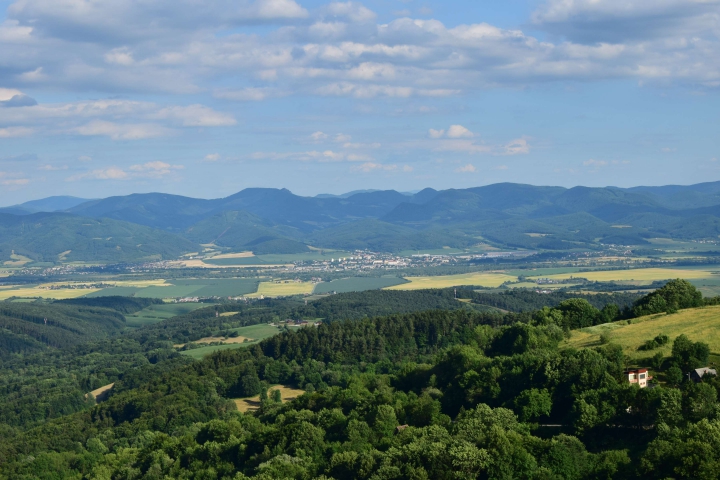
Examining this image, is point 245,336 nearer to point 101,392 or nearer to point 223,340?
point 223,340

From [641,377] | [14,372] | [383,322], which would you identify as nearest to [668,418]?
[641,377]

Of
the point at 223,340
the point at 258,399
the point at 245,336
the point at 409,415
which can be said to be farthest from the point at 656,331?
the point at 223,340

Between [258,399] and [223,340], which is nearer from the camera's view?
[258,399]

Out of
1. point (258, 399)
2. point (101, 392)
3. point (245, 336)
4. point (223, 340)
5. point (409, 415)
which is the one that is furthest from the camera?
point (245, 336)

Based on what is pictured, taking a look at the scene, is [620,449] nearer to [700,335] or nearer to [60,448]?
[700,335]

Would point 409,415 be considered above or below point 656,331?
below

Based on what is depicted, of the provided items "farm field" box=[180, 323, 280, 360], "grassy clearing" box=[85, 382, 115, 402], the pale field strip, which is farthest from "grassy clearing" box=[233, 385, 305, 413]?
the pale field strip

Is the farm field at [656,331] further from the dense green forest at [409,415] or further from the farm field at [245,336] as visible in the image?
the farm field at [245,336]
